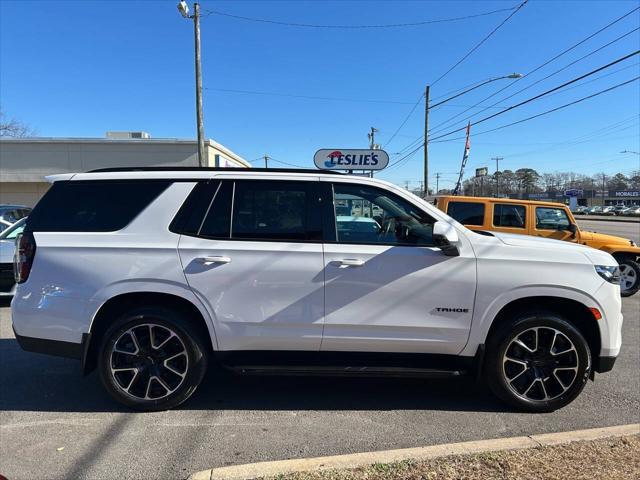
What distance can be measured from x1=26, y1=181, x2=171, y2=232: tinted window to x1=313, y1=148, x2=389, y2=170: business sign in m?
6.34

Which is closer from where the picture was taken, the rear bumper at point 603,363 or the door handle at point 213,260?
the door handle at point 213,260

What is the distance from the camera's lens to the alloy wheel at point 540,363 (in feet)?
12.1

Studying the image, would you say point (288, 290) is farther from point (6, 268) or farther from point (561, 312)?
point (6, 268)

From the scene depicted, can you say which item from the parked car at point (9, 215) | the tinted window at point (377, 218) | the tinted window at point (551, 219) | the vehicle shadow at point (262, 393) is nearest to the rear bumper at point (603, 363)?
the vehicle shadow at point (262, 393)

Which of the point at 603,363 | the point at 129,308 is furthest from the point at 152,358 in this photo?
the point at 603,363

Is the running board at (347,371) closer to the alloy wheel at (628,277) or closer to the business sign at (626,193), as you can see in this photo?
the alloy wheel at (628,277)

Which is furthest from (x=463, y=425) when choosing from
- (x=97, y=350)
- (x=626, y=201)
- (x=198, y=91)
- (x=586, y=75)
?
(x=626, y=201)

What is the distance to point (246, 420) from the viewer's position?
3652 millimetres

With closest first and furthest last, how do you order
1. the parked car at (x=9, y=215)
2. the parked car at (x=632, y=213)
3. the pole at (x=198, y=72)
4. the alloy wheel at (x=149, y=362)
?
1. the alloy wheel at (x=149, y=362)
2. the parked car at (x=9, y=215)
3. the pole at (x=198, y=72)
4. the parked car at (x=632, y=213)

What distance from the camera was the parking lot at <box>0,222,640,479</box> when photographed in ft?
10.2

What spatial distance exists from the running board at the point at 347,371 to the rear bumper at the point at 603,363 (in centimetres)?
111

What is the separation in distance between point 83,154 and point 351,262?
22247mm

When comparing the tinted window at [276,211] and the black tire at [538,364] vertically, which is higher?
the tinted window at [276,211]

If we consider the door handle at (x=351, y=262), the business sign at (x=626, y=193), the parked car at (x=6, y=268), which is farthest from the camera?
the business sign at (x=626, y=193)
